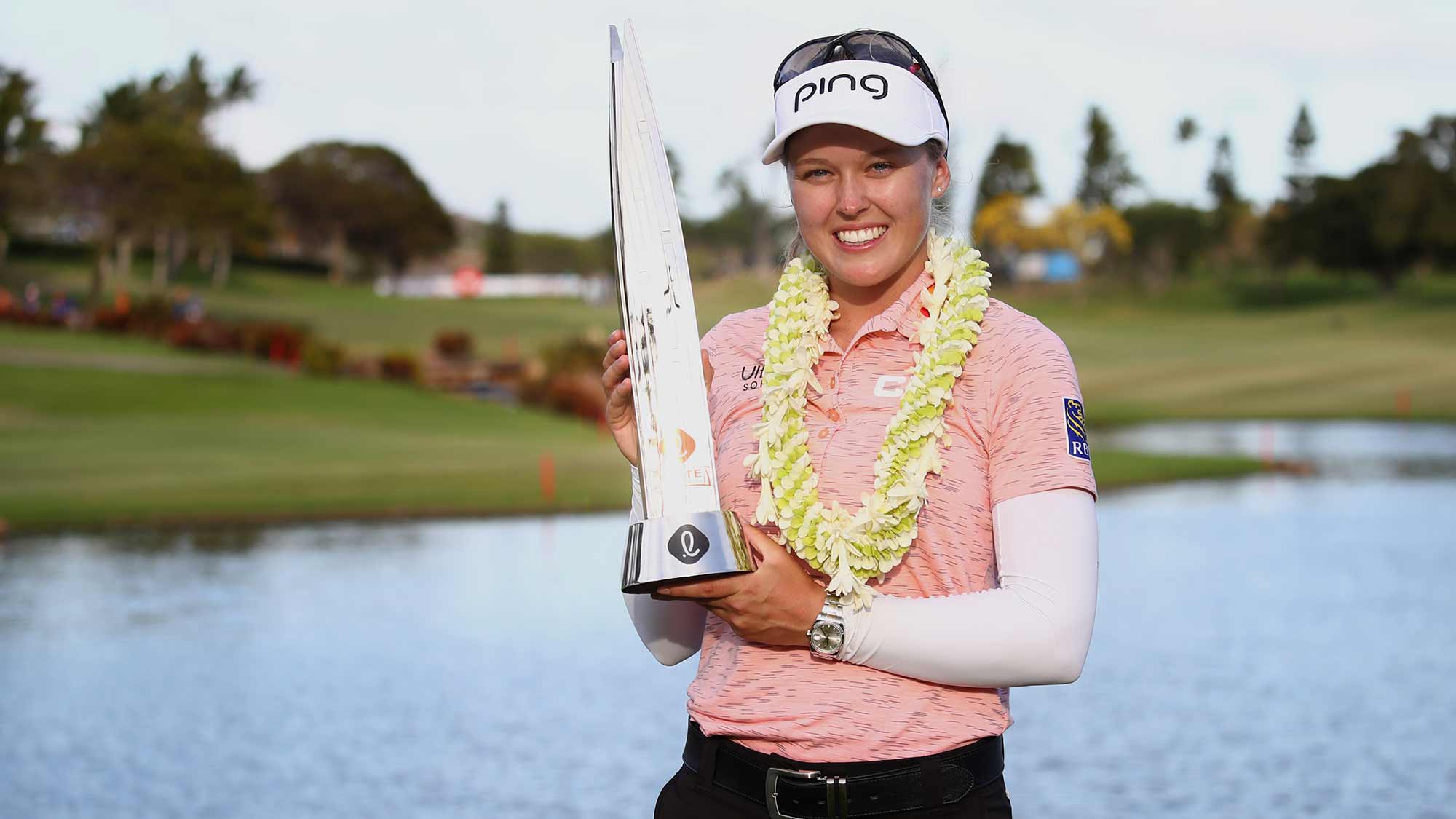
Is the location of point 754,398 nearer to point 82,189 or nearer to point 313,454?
point 313,454

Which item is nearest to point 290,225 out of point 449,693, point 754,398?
point 449,693

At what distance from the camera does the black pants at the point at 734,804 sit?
247cm

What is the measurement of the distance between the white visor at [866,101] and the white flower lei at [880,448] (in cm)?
29

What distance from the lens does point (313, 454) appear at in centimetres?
2605

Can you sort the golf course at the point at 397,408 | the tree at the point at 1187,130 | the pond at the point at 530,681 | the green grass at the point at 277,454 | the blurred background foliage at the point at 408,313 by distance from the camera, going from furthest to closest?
1. the tree at the point at 1187,130
2. the blurred background foliage at the point at 408,313
3. the golf course at the point at 397,408
4. the green grass at the point at 277,454
5. the pond at the point at 530,681

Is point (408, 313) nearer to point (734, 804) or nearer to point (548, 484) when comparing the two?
point (548, 484)

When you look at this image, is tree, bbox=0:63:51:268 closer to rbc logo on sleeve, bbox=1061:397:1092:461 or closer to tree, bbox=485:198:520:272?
rbc logo on sleeve, bbox=1061:397:1092:461

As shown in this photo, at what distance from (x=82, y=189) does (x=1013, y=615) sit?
197ft

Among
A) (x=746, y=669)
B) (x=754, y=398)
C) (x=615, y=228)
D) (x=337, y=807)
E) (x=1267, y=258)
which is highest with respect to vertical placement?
(x=1267, y=258)

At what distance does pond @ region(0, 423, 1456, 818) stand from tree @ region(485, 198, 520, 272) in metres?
126

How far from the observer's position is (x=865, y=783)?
247 cm

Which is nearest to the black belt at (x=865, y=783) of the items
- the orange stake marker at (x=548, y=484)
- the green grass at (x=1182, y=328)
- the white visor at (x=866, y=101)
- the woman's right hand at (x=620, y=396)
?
the woman's right hand at (x=620, y=396)

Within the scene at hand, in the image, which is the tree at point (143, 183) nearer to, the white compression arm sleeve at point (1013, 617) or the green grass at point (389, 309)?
the green grass at point (389, 309)

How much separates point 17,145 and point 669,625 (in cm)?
6611
